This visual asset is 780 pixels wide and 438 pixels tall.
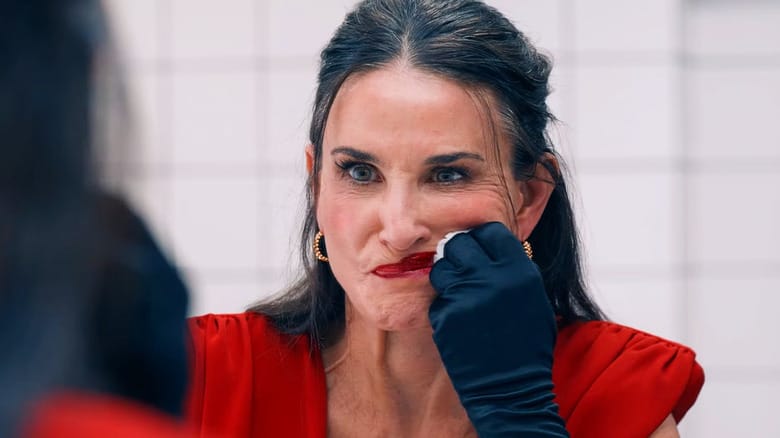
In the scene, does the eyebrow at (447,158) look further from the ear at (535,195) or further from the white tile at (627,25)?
the white tile at (627,25)

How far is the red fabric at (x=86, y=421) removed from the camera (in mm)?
369

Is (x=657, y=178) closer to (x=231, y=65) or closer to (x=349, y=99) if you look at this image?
(x=231, y=65)

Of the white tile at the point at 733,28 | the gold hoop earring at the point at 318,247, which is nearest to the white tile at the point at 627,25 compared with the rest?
the white tile at the point at 733,28

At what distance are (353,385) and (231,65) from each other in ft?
4.72

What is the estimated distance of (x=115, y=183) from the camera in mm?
416

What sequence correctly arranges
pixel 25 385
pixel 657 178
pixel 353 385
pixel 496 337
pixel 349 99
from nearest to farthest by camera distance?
pixel 25 385
pixel 496 337
pixel 349 99
pixel 353 385
pixel 657 178

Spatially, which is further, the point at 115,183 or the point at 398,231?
the point at 398,231

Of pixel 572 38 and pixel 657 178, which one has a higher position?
pixel 572 38

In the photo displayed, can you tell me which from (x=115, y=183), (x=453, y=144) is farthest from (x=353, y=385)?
(x=115, y=183)

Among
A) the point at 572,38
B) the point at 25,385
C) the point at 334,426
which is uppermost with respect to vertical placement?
the point at 572,38

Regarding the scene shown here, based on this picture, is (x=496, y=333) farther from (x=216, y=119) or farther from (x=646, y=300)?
(x=216, y=119)

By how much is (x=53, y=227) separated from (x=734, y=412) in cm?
267

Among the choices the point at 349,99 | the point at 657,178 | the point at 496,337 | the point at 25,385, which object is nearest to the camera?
the point at 25,385

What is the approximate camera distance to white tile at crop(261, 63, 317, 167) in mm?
2705
